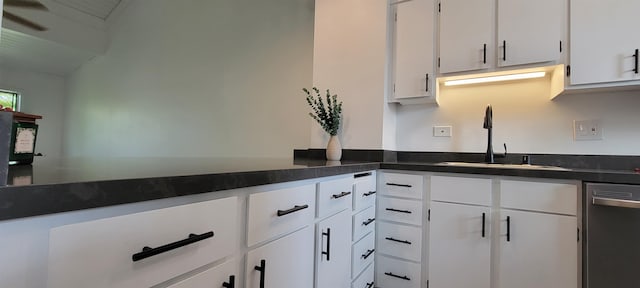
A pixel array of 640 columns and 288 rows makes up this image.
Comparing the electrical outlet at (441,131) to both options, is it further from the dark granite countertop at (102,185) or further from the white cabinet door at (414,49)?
the dark granite countertop at (102,185)

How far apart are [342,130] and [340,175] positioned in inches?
36.7

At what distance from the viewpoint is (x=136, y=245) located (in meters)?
0.57

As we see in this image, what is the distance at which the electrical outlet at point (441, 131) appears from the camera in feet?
7.32

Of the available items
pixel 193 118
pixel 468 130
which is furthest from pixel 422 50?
pixel 193 118

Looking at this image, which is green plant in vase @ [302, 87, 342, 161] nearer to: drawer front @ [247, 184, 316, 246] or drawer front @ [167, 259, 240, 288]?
drawer front @ [247, 184, 316, 246]

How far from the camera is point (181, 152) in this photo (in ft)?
12.4

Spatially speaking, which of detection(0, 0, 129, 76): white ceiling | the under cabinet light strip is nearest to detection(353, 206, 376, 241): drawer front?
the under cabinet light strip

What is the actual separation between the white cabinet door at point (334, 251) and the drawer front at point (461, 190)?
1.90 ft

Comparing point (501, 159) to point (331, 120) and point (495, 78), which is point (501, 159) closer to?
point (495, 78)

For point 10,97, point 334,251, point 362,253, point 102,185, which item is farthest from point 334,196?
point 10,97

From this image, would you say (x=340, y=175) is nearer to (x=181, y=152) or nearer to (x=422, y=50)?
(x=422, y=50)

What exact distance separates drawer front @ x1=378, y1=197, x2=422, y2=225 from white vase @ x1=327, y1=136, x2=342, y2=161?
1.43 ft

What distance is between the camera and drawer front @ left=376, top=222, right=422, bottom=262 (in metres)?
1.75

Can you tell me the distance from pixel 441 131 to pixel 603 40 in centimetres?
101
